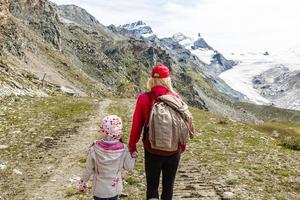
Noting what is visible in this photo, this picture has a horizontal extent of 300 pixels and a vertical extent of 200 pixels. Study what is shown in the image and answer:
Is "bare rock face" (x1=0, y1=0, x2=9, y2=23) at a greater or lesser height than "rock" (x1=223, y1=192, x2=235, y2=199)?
greater

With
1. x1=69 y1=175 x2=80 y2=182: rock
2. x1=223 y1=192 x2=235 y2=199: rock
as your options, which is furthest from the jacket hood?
x1=69 y1=175 x2=80 y2=182: rock

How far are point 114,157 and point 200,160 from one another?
9544 mm

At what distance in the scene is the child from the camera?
9.66 metres

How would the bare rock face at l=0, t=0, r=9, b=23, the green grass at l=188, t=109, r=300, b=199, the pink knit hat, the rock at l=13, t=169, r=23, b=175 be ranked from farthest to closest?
the bare rock face at l=0, t=0, r=9, b=23 → the rock at l=13, t=169, r=23, b=175 → the green grass at l=188, t=109, r=300, b=199 → the pink knit hat

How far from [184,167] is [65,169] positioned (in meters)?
4.46

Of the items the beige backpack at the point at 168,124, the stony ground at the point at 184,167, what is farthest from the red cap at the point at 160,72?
the stony ground at the point at 184,167

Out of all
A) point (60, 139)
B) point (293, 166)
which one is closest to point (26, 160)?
point (60, 139)

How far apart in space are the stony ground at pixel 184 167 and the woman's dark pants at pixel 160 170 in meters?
3.09

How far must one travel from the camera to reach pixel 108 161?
382 inches

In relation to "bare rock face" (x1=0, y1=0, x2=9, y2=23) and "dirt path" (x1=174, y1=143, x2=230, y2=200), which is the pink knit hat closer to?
"dirt path" (x1=174, y1=143, x2=230, y2=200)

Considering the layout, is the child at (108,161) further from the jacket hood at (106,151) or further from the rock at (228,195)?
the rock at (228,195)

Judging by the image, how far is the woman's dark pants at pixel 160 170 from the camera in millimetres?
9992

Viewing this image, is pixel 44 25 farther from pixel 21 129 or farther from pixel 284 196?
pixel 284 196

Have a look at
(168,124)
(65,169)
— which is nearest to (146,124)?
(168,124)
